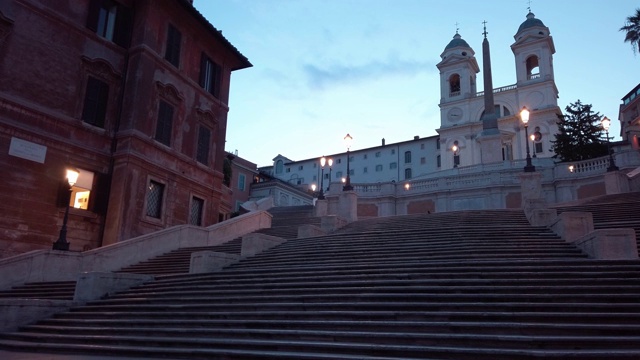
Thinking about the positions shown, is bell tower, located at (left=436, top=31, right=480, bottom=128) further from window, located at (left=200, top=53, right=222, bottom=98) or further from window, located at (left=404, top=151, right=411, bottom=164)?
window, located at (left=200, top=53, right=222, bottom=98)

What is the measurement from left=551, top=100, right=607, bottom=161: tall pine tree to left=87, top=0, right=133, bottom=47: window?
44.7 m

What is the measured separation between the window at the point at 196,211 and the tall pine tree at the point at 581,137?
40.4 m

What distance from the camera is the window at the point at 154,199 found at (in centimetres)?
2247

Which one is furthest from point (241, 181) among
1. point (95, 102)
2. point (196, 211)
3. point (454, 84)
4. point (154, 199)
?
point (454, 84)

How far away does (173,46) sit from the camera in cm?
2530

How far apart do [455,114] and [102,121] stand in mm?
66995

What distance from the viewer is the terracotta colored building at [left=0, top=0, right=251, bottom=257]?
18328mm

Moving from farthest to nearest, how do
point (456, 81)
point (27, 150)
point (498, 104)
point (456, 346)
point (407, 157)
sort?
1. point (407, 157)
2. point (456, 81)
3. point (498, 104)
4. point (27, 150)
5. point (456, 346)

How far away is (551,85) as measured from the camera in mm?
72938

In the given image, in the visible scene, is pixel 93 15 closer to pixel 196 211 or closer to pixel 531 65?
pixel 196 211

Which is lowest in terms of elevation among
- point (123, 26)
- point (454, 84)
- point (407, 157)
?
point (123, 26)

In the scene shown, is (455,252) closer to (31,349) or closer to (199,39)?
(31,349)

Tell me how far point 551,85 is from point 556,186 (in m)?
45.7

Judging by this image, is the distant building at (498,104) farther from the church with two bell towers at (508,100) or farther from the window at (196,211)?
the window at (196,211)
